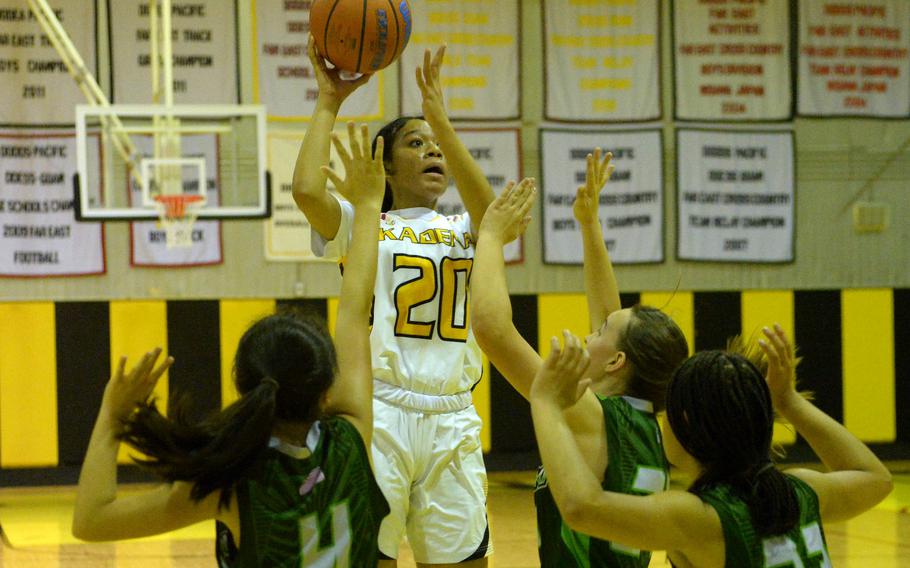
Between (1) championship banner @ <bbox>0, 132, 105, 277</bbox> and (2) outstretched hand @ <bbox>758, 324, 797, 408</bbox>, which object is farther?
(1) championship banner @ <bbox>0, 132, 105, 277</bbox>

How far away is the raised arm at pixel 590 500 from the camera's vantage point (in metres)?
1.95

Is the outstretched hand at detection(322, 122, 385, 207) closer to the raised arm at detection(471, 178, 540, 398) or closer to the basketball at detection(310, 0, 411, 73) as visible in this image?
the raised arm at detection(471, 178, 540, 398)

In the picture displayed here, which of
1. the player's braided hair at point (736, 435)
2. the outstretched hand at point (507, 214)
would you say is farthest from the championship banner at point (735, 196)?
the player's braided hair at point (736, 435)

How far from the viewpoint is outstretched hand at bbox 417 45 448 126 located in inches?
128

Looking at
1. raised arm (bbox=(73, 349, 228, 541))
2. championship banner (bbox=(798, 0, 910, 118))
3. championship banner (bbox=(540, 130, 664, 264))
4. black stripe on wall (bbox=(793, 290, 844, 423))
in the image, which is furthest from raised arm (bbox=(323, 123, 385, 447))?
championship banner (bbox=(798, 0, 910, 118))

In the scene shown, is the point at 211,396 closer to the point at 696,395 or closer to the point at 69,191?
the point at 69,191

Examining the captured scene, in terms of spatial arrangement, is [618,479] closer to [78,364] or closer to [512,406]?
[512,406]

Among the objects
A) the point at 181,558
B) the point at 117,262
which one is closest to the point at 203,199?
the point at 117,262

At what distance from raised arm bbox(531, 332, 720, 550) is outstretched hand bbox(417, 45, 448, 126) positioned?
1413 mm

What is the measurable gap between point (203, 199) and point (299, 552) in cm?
563

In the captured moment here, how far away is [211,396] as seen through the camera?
26.8 feet

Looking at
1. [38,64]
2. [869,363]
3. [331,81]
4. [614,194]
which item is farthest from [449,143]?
[869,363]

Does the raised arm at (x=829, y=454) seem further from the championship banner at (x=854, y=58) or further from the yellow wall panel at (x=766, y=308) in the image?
the championship banner at (x=854, y=58)

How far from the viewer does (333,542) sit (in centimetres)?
206
